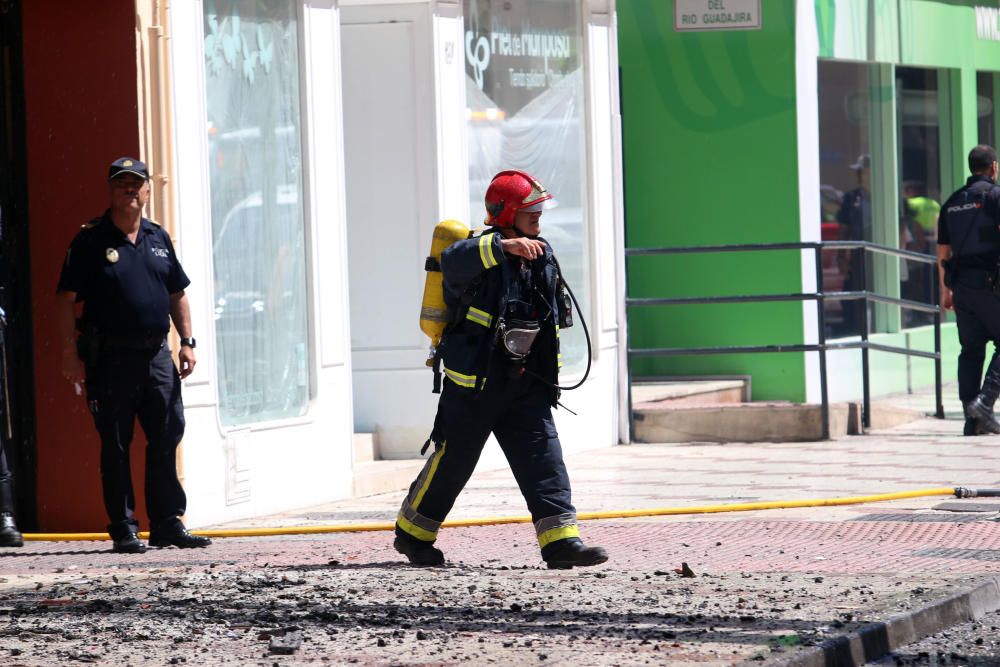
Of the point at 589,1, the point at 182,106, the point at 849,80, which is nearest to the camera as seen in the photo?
the point at 182,106

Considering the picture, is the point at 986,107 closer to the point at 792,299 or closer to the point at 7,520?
the point at 792,299

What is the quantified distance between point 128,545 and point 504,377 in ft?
7.22

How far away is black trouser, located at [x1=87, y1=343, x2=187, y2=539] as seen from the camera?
29.9 feet

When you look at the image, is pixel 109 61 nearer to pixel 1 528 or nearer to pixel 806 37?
pixel 1 528

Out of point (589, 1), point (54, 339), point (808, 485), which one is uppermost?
point (589, 1)

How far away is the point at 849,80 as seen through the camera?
56.8ft

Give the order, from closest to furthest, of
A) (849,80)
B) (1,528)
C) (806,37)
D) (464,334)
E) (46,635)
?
(46,635), (464,334), (1,528), (806,37), (849,80)

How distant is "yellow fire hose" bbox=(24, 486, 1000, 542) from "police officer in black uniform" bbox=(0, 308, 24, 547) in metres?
0.30

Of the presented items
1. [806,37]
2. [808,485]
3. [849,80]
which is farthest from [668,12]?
[808,485]

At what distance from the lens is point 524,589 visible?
7.50 metres

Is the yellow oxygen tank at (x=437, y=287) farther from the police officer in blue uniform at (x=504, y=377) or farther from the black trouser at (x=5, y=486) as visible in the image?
the black trouser at (x=5, y=486)

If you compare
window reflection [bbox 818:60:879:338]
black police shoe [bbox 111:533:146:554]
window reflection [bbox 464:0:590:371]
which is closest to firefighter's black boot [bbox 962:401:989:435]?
window reflection [bbox 818:60:879:338]

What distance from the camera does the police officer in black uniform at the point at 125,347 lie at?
29.8 feet

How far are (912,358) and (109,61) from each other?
10463 millimetres
